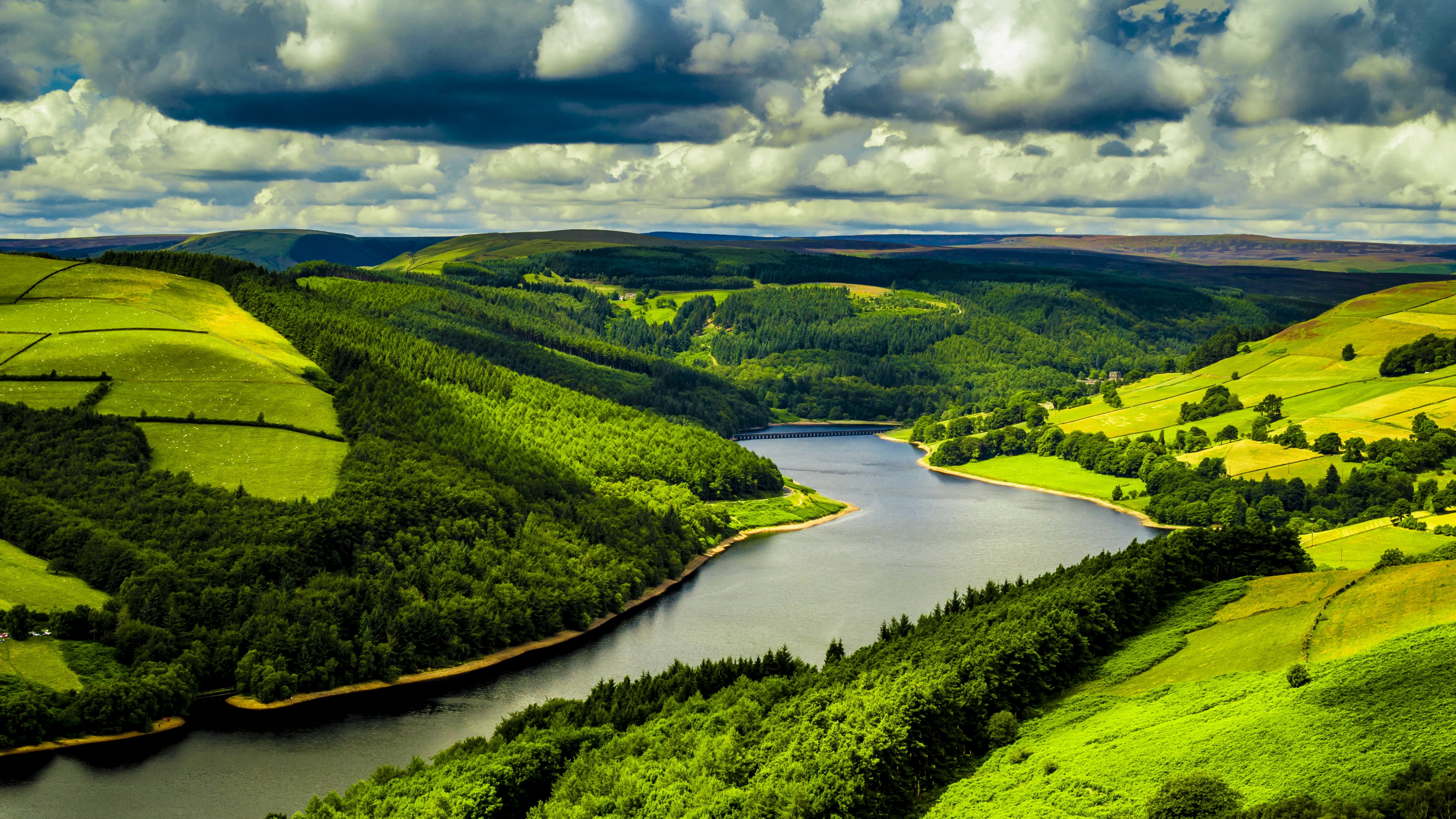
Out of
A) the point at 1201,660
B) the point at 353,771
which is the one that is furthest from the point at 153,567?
the point at 1201,660

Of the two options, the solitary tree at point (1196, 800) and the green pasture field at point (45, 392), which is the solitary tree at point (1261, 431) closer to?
the solitary tree at point (1196, 800)

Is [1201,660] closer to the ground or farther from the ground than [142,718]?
farther from the ground

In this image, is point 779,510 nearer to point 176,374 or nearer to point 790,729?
point 176,374

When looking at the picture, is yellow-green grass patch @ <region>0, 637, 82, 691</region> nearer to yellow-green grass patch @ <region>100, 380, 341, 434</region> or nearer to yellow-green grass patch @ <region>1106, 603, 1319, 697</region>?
yellow-green grass patch @ <region>100, 380, 341, 434</region>

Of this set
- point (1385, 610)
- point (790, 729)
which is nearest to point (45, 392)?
point (790, 729)

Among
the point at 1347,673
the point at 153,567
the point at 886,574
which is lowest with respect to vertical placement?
the point at 886,574

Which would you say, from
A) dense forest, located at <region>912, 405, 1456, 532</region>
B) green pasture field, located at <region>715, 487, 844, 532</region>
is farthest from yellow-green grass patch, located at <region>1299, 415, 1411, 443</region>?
green pasture field, located at <region>715, 487, 844, 532</region>

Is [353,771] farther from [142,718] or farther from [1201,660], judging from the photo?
[1201,660]
